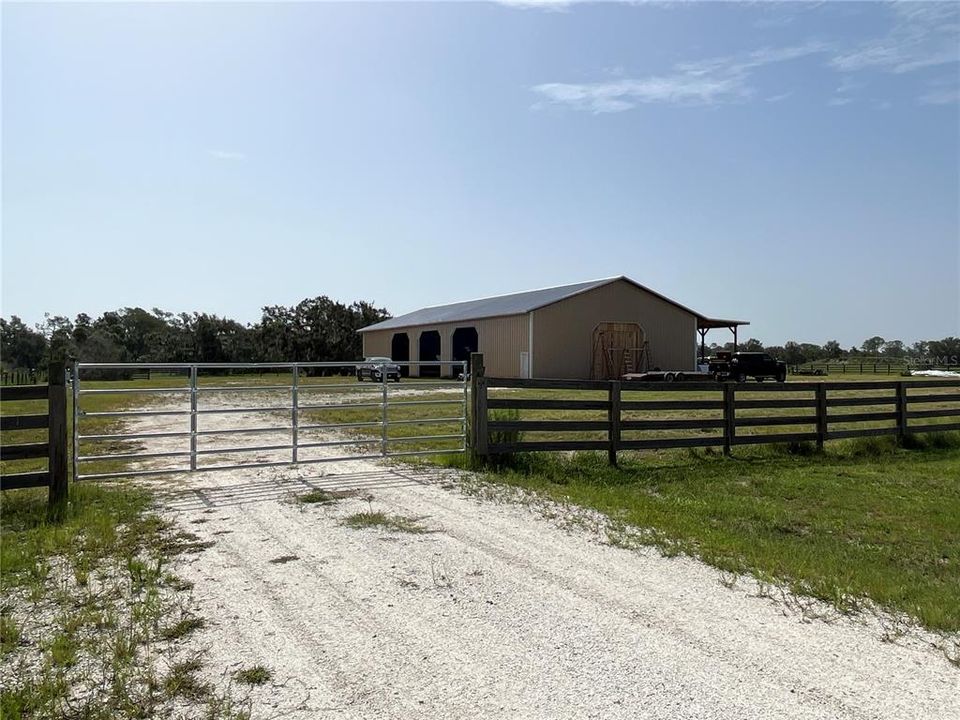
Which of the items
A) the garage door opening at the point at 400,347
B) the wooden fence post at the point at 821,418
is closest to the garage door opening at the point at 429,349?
the garage door opening at the point at 400,347

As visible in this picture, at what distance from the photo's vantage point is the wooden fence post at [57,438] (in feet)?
21.2

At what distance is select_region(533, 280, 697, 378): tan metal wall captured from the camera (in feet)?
101

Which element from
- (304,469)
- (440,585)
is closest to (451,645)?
(440,585)

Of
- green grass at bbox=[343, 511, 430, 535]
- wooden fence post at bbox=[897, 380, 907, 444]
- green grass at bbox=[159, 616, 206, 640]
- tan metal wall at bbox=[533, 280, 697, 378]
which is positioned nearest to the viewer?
green grass at bbox=[159, 616, 206, 640]

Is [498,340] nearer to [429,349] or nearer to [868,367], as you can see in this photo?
[429,349]

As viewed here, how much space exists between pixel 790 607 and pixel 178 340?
65.3m

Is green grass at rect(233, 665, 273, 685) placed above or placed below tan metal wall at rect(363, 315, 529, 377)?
below

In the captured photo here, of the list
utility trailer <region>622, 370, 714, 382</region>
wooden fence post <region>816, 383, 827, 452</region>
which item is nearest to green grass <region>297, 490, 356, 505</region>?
wooden fence post <region>816, 383, 827, 452</region>

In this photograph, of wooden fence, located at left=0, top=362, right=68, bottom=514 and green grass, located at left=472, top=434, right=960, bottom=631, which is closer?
green grass, located at left=472, top=434, right=960, bottom=631

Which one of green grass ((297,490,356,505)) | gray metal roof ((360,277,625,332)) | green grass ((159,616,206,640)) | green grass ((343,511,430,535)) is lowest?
green grass ((159,616,206,640))

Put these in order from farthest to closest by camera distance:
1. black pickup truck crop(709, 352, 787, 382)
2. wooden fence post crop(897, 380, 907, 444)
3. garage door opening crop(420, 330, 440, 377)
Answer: garage door opening crop(420, 330, 440, 377) → black pickup truck crop(709, 352, 787, 382) → wooden fence post crop(897, 380, 907, 444)

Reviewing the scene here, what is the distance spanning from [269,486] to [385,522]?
2.34m

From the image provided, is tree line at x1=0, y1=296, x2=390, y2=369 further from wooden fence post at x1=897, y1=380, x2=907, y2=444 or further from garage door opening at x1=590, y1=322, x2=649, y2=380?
wooden fence post at x1=897, y1=380, x2=907, y2=444

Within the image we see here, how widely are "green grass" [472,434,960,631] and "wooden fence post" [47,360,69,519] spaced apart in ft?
15.5
